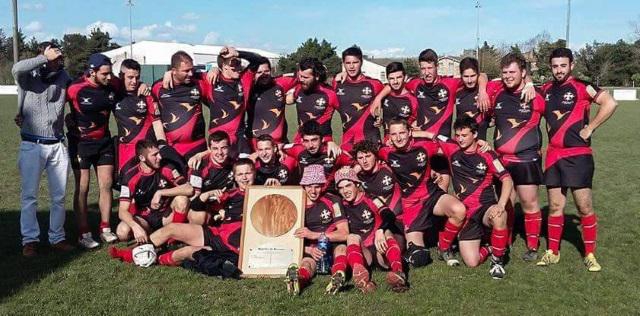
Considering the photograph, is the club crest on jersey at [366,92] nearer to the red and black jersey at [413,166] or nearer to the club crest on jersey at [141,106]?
the red and black jersey at [413,166]

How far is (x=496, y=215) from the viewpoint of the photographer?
571 centimetres

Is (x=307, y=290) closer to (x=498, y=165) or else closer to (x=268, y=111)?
(x=498, y=165)

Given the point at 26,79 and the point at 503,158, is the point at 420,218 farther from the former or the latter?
the point at 26,79

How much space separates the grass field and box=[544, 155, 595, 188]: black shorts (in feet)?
2.75

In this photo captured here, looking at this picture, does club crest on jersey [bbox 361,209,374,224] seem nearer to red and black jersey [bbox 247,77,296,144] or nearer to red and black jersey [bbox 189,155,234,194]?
red and black jersey [bbox 189,155,234,194]

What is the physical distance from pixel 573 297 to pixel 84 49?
8147 centimetres

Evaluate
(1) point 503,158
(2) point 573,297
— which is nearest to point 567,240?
(1) point 503,158

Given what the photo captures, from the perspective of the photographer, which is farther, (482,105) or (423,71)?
(423,71)

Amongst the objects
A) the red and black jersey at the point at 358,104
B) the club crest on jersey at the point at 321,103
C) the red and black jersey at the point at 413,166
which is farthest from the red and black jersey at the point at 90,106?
the red and black jersey at the point at 413,166

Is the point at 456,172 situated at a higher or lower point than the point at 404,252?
higher

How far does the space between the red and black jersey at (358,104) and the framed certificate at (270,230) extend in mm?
1531

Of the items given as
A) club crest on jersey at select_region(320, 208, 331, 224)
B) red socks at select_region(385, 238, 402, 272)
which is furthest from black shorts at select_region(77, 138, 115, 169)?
red socks at select_region(385, 238, 402, 272)

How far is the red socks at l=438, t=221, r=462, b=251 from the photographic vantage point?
596 centimetres

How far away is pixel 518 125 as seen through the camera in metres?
6.02
